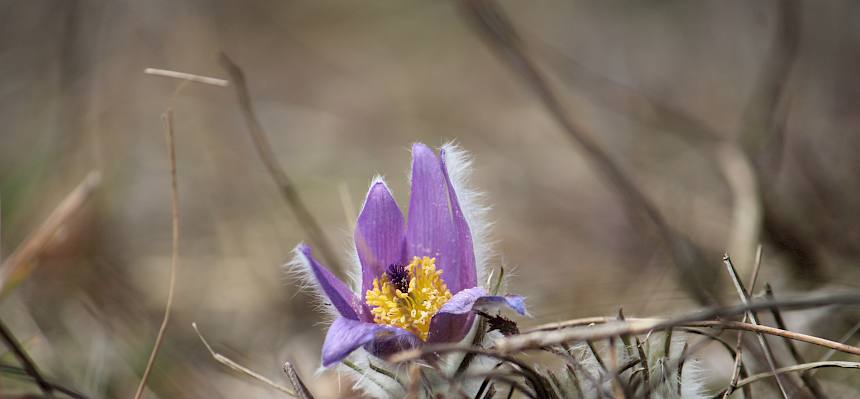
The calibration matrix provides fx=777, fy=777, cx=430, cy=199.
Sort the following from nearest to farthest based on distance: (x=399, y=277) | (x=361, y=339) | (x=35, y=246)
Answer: (x=361, y=339)
(x=399, y=277)
(x=35, y=246)

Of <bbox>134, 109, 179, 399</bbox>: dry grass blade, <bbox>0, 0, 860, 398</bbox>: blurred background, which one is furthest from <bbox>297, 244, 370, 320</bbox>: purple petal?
<bbox>0, 0, 860, 398</bbox>: blurred background

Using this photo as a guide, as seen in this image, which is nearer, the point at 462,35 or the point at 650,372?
the point at 650,372

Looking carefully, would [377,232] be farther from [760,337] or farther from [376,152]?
[376,152]

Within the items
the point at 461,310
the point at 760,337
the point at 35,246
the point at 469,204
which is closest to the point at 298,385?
the point at 461,310

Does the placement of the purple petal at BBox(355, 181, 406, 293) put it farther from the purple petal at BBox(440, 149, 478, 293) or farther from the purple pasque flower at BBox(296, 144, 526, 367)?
the purple petal at BBox(440, 149, 478, 293)

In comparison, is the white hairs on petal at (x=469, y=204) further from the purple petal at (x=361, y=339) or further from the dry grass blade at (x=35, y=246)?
the dry grass blade at (x=35, y=246)

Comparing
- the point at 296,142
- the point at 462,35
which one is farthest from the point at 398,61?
the point at 296,142

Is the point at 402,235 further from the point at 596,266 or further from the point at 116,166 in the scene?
the point at 116,166
